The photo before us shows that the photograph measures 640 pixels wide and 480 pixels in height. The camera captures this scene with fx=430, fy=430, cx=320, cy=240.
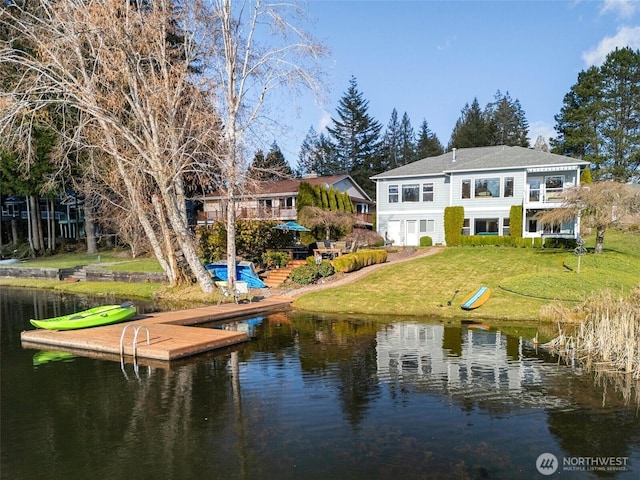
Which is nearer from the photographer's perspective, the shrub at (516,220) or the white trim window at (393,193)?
the shrub at (516,220)

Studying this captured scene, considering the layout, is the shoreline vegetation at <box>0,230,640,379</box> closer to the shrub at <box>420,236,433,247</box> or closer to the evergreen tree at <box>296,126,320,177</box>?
the shrub at <box>420,236,433,247</box>

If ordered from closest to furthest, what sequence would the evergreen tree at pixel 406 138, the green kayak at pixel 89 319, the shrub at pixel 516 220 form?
the green kayak at pixel 89 319
the shrub at pixel 516 220
the evergreen tree at pixel 406 138

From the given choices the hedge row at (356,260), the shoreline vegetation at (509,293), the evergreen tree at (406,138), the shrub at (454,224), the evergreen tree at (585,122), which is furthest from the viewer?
the evergreen tree at (406,138)

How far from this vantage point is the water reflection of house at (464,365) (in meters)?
8.57

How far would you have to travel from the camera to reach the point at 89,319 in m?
13.4

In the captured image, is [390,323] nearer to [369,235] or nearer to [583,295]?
[583,295]

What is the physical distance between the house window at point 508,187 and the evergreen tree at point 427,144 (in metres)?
40.1

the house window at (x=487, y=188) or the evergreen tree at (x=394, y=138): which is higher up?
the evergreen tree at (x=394, y=138)

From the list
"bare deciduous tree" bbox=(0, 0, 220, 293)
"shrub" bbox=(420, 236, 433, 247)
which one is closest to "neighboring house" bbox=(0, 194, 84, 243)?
"bare deciduous tree" bbox=(0, 0, 220, 293)

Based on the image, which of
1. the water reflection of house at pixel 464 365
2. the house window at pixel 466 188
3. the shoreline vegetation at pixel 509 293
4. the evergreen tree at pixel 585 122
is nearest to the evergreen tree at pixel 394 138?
the evergreen tree at pixel 585 122

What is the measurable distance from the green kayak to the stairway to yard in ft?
28.1

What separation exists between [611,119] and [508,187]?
30137 mm

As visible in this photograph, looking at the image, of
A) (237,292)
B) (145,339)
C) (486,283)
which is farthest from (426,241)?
(145,339)

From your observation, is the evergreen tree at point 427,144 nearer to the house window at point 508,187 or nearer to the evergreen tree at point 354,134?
the evergreen tree at point 354,134
